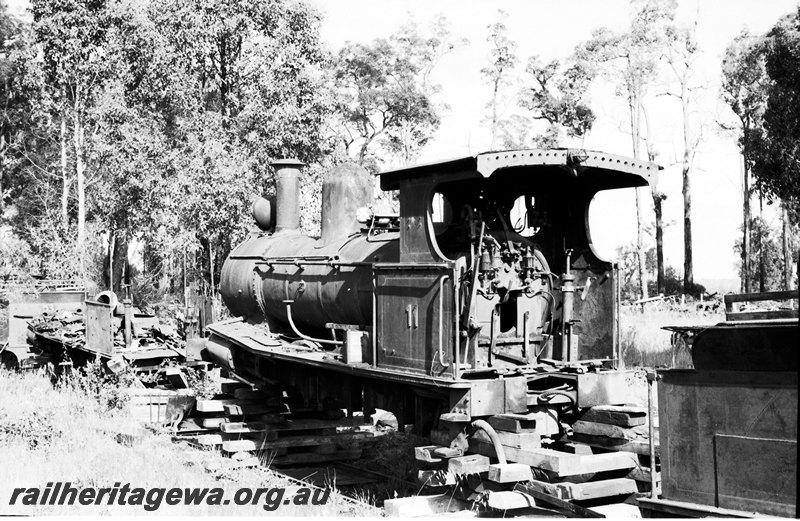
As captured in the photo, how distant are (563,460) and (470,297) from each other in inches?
63.9

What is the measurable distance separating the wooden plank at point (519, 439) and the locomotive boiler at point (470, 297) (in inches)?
9.3

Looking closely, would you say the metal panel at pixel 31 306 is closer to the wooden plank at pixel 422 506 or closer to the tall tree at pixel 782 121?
the wooden plank at pixel 422 506

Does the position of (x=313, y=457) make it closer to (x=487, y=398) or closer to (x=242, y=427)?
(x=242, y=427)

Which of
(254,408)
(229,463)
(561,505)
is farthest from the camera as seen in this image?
(254,408)

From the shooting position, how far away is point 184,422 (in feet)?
36.2

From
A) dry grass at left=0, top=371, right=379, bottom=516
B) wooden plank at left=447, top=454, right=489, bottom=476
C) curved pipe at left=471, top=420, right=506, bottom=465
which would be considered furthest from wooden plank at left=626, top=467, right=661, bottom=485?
dry grass at left=0, top=371, right=379, bottom=516

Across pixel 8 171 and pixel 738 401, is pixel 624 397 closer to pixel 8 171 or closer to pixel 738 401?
pixel 738 401

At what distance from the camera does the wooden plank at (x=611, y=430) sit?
750cm

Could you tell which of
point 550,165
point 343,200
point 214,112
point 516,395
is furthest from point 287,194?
point 214,112

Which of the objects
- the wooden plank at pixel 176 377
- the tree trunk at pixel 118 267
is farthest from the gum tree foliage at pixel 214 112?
the tree trunk at pixel 118 267

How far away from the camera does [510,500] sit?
6.62 metres

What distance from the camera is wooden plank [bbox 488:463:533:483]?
6719 millimetres

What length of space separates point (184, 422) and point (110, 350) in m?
3.05

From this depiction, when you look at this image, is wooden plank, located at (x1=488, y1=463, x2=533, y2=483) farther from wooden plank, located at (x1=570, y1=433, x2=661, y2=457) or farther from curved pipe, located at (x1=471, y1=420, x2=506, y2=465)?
wooden plank, located at (x1=570, y1=433, x2=661, y2=457)
